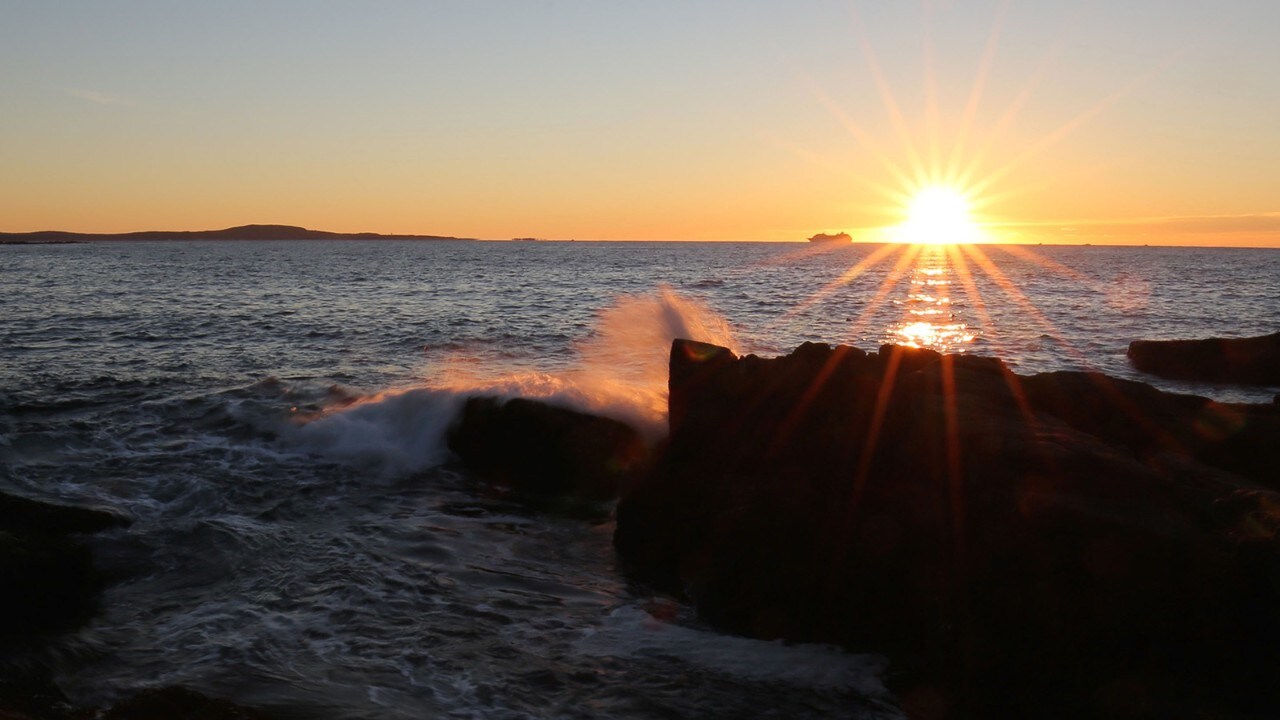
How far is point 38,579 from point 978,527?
736cm

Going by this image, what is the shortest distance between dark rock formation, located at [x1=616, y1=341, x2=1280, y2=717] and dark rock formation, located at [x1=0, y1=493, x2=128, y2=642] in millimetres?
4771

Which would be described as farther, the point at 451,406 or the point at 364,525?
the point at 451,406

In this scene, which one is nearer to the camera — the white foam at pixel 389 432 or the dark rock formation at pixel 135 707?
the dark rock formation at pixel 135 707

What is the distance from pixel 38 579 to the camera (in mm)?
7305

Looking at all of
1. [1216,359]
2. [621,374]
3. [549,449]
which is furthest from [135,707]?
[1216,359]

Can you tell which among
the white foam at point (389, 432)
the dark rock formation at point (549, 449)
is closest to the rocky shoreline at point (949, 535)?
the dark rock formation at point (549, 449)

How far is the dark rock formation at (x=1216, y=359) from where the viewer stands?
1991 centimetres

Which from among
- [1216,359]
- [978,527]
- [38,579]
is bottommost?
[38,579]

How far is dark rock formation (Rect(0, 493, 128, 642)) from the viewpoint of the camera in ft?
22.9

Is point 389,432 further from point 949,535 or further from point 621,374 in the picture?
point 949,535

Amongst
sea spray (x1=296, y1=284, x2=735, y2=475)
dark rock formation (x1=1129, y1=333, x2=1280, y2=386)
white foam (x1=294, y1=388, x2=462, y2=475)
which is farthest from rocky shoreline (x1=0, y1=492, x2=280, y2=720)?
dark rock formation (x1=1129, y1=333, x2=1280, y2=386)

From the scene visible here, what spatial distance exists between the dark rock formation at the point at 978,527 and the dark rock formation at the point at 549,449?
1.77m

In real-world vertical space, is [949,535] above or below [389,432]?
above

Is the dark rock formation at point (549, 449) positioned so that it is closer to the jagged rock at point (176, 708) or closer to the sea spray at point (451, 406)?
the sea spray at point (451, 406)
